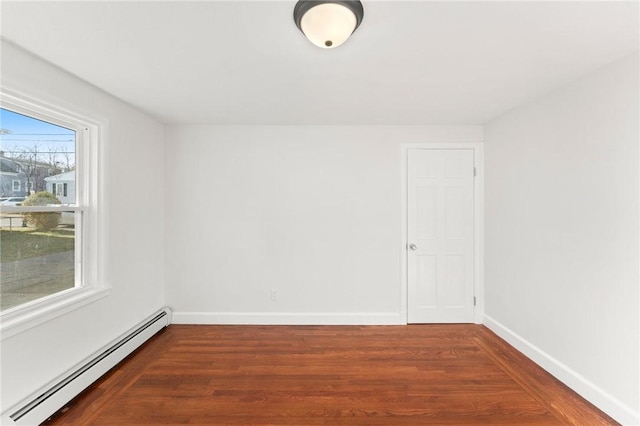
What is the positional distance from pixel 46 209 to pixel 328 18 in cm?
233

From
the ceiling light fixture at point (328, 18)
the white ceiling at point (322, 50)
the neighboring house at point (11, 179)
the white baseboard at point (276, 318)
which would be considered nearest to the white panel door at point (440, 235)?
the white baseboard at point (276, 318)

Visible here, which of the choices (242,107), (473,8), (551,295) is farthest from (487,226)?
(242,107)

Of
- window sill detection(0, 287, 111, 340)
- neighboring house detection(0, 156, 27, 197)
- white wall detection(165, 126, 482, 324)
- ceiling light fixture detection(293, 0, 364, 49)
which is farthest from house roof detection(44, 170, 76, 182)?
ceiling light fixture detection(293, 0, 364, 49)

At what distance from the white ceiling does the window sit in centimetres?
45

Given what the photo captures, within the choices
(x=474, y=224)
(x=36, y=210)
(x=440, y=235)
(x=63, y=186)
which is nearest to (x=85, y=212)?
(x=63, y=186)

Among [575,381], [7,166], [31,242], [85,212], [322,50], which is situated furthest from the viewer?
[85,212]

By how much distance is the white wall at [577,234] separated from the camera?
1808 mm

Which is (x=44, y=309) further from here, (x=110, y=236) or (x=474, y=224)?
(x=474, y=224)

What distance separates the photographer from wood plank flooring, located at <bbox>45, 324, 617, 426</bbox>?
6.13ft

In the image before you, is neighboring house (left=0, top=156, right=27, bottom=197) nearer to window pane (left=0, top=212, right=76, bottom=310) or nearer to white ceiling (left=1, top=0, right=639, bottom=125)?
window pane (left=0, top=212, right=76, bottom=310)

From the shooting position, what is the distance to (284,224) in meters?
3.33

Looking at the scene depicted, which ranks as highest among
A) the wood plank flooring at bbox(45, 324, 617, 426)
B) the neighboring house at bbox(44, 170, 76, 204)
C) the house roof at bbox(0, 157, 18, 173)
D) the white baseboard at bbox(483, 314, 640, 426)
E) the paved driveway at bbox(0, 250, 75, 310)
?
the house roof at bbox(0, 157, 18, 173)

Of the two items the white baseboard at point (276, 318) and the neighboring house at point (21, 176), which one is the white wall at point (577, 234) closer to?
the white baseboard at point (276, 318)

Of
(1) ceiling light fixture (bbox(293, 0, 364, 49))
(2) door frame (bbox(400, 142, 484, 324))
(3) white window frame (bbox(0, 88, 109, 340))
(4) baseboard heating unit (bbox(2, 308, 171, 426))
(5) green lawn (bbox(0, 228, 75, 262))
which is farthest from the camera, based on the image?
(2) door frame (bbox(400, 142, 484, 324))
